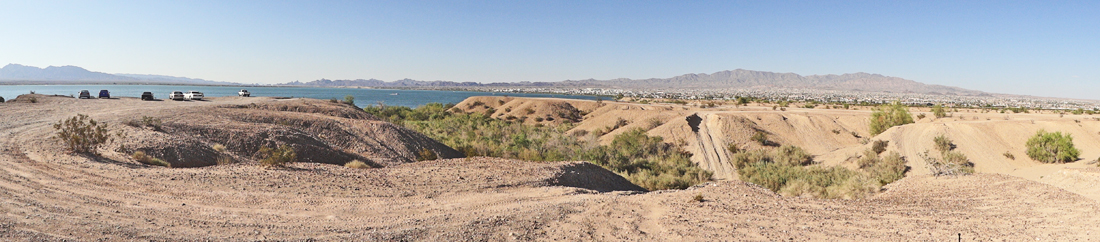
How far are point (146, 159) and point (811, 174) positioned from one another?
74.2 ft

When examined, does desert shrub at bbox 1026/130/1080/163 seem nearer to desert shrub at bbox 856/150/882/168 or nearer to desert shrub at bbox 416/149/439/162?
desert shrub at bbox 856/150/882/168

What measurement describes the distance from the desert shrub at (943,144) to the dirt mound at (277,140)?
73.9 ft

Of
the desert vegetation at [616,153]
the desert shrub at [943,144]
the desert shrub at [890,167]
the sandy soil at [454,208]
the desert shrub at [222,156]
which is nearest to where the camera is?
the sandy soil at [454,208]

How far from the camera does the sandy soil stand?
790cm

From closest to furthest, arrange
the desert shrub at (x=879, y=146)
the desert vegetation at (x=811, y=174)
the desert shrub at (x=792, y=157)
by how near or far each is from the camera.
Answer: the desert vegetation at (x=811, y=174)
the desert shrub at (x=879, y=146)
the desert shrub at (x=792, y=157)

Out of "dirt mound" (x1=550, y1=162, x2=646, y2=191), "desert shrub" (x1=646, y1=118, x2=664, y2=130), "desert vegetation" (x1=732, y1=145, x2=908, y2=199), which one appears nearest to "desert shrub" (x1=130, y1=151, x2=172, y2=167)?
"dirt mound" (x1=550, y1=162, x2=646, y2=191)

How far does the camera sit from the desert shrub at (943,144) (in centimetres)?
2261

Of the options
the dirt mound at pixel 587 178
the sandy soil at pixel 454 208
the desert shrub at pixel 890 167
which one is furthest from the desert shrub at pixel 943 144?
the dirt mound at pixel 587 178

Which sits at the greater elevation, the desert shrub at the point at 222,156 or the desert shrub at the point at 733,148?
the desert shrub at the point at 222,156

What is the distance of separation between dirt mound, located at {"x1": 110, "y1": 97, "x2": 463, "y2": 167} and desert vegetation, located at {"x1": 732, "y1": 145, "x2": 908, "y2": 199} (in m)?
13.8

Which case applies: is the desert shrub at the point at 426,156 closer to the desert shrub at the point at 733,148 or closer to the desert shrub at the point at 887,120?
the desert shrub at the point at 733,148

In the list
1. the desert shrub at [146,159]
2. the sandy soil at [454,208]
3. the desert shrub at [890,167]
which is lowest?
the desert shrub at [890,167]

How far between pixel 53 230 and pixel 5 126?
17.1 m

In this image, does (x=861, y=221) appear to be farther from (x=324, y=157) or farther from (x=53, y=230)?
(x=324, y=157)
